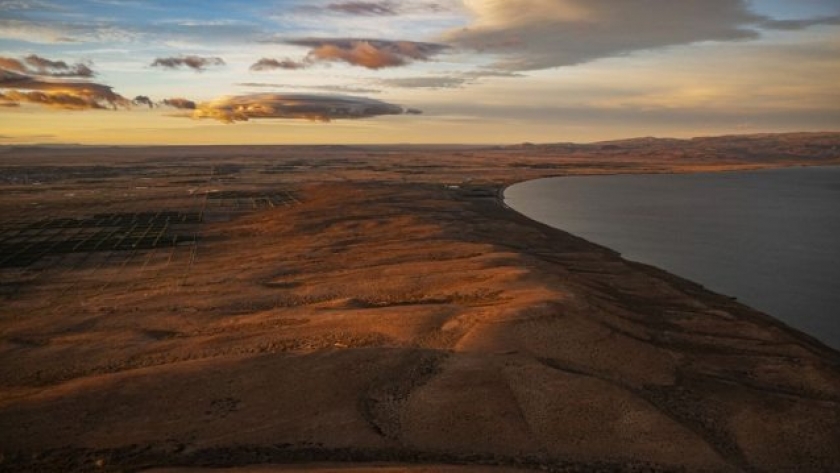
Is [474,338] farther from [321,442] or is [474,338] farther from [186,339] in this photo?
[186,339]

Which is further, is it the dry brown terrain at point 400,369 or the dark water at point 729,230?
the dark water at point 729,230

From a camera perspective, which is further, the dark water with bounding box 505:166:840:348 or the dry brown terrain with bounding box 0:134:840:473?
the dark water with bounding box 505:166:840:348

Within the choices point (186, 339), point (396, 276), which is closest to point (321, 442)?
point (186, 339)

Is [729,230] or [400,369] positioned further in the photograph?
[729,230]
